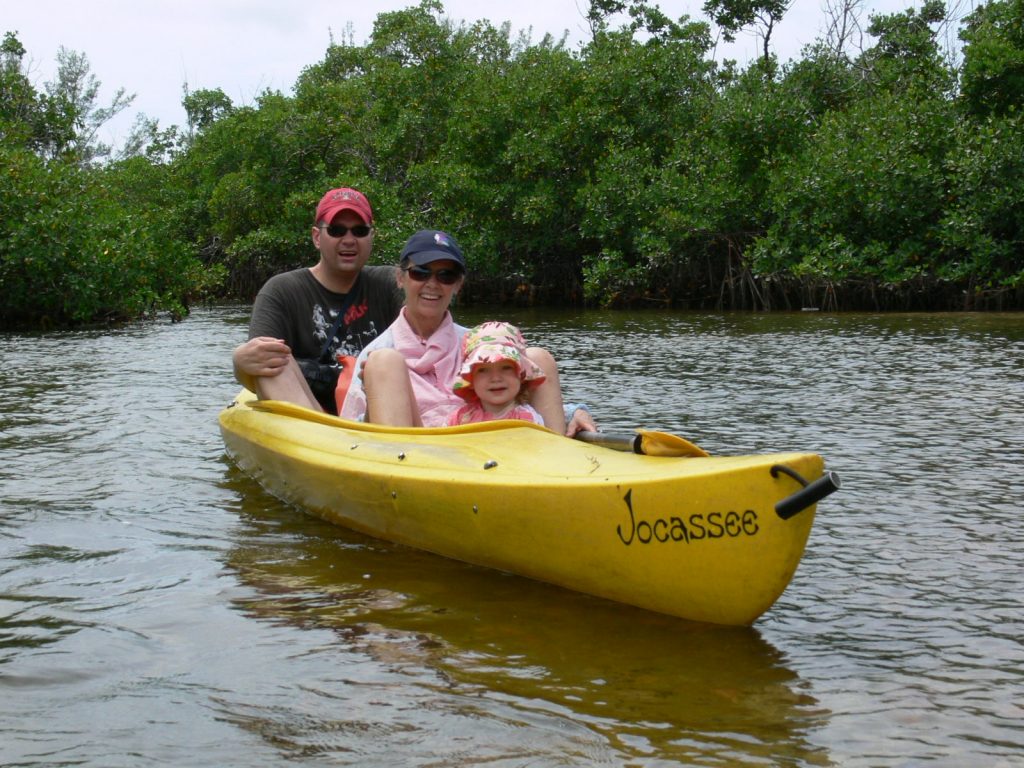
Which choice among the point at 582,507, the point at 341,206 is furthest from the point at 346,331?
the point at 582,507

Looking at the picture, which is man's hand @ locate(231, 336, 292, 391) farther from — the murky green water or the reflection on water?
the reflection on water

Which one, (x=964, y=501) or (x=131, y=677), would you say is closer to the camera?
(x=131, y=677)

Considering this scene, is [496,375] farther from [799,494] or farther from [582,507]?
[799,494]

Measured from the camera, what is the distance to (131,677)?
297cm

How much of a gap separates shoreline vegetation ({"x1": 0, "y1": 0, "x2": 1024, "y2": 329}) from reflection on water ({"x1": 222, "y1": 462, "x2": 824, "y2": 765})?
43.0 feet

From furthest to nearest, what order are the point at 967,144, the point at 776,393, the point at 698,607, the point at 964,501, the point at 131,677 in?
the point at 967,144, the point at 776,393, the point at 964,501, the point at 698,607, the point at 131,677

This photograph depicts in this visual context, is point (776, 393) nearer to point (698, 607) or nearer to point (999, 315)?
point (698, 607)

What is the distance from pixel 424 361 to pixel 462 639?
5.21 ft

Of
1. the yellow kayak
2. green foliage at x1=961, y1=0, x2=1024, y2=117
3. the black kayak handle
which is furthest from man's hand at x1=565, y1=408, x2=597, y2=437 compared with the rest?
green foliage at x1=961, y1=0, x2=1024, y2=117

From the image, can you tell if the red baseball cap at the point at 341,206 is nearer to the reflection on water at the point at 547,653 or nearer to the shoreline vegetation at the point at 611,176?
the reflection on water at the point at 547,653

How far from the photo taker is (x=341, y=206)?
5.57m

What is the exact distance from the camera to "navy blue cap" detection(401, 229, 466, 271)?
4.41 m

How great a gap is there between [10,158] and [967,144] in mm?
13525

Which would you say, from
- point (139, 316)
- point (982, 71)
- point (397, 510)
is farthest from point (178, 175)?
point (397, 510)
